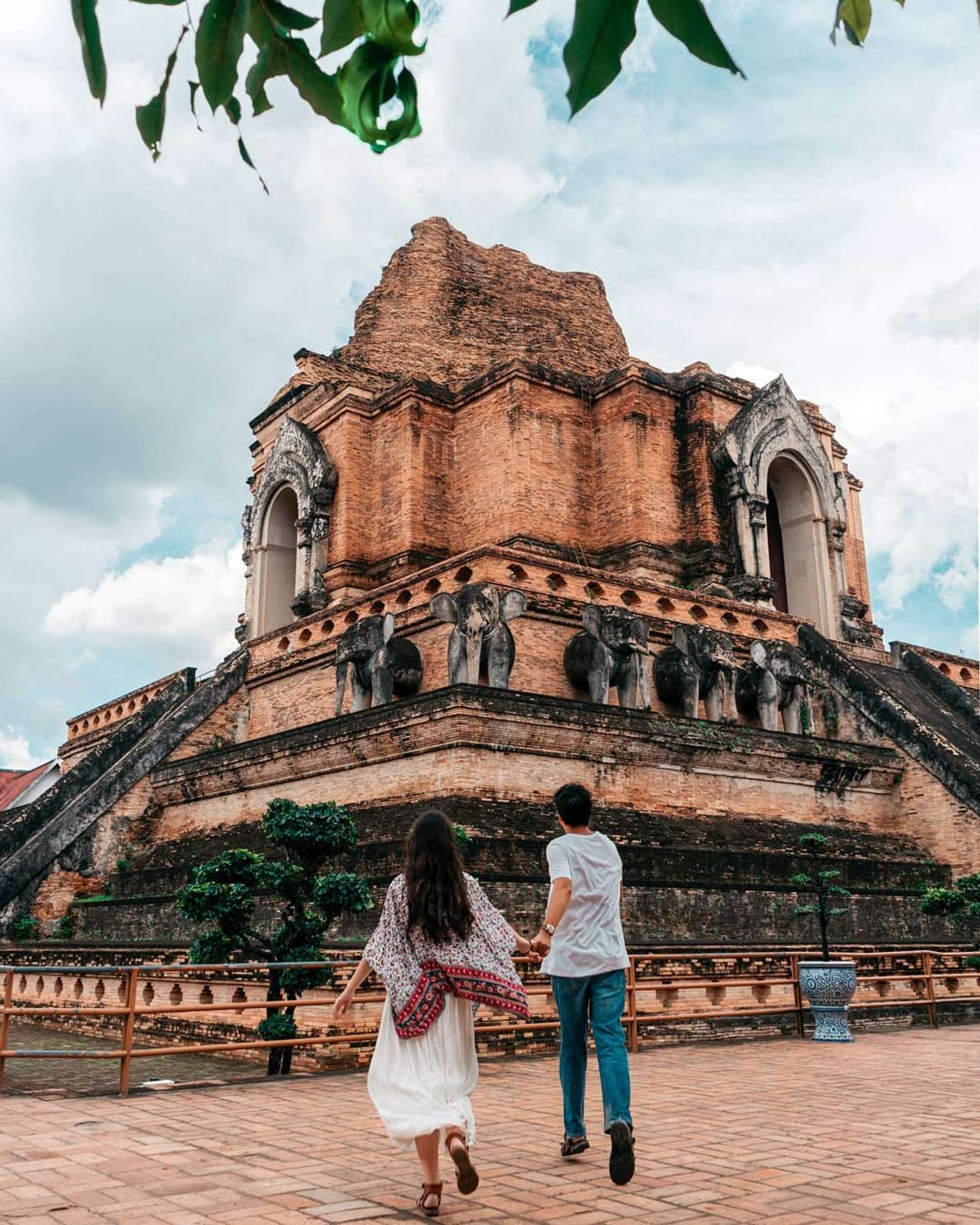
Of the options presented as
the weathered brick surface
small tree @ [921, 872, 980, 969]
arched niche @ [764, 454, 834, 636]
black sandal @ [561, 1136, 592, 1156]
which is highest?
the weathered brick surface

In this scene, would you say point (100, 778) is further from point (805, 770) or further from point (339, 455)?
point (805, 770)

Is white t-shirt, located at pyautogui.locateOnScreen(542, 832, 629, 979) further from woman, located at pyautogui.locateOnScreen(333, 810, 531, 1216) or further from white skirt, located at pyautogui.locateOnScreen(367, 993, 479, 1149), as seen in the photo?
white skirt, located at pyautogui.locateOnScreen(367, 993, 479, 1149)

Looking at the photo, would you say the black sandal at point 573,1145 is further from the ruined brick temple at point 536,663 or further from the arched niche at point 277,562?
the arched niche at point 277,562

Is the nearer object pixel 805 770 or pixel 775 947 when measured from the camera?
pixel 775 947

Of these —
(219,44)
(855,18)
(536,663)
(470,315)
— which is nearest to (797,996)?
(536,663)

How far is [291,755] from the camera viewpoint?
14961 millimetres

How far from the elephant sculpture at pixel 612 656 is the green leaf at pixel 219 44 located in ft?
45.8

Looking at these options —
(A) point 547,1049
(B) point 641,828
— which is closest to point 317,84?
(A) point 547,1049

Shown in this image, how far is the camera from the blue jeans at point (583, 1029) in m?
4.82

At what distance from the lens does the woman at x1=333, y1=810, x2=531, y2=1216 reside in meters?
4.41

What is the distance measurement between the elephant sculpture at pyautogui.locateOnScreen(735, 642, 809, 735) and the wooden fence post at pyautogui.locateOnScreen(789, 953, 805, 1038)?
295 inches

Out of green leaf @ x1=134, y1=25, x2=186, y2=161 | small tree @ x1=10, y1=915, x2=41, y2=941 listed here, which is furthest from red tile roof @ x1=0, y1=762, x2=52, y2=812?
green leaf @ x1=134, y1=25, x2=186, y2=161

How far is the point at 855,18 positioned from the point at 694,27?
558 mm

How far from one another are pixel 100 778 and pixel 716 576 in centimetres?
1029
